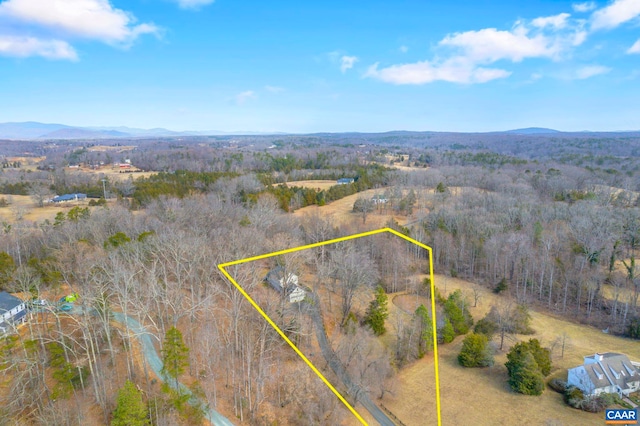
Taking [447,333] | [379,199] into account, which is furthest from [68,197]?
[447,333]

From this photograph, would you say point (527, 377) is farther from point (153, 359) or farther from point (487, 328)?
point (153, 359)

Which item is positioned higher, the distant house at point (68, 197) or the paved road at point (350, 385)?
the distant house at point (68, 197)

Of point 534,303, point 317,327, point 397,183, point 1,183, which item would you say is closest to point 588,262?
point 534,303

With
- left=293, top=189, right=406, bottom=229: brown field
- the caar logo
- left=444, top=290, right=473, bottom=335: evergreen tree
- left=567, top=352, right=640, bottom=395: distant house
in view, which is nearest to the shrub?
left=567, top=352, right=640, bottom=395: distant house

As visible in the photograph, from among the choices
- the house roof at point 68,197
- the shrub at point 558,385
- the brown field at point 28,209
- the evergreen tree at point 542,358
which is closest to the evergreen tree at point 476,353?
the evergreen tree at point 542,358

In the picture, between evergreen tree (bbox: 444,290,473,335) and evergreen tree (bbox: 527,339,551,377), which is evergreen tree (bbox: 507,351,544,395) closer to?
evergreen tree (bbox: 527,339,551,377)

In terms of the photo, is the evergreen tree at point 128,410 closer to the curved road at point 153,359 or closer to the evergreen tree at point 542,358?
the curved road at point 153,359

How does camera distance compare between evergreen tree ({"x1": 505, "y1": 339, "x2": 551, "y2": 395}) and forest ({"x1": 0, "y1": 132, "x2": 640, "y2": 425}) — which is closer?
forest ({"x1": 0, "y1": 132, "x2": 640, "y2": 425})
